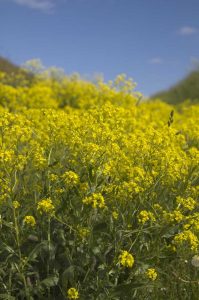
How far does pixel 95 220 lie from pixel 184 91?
905 inches

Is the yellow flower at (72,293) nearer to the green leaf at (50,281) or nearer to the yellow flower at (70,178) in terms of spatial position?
the green leaf at (50,281)

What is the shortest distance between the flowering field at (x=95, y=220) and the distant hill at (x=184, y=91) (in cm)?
2094

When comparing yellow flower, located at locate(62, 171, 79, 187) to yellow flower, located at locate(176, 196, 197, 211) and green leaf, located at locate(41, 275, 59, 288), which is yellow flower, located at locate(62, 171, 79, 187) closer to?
green leaf, located at locate(41, 275, 59, 288)

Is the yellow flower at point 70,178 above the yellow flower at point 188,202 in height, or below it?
above

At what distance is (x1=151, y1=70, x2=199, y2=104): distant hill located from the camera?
82.4 feet

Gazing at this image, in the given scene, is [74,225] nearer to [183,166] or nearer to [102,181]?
[102,181]

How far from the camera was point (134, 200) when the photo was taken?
369 centimetres

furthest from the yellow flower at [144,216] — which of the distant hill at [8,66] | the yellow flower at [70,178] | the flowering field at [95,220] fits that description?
the distant hill at [8,66]

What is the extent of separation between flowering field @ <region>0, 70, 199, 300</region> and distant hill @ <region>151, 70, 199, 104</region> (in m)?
20.9

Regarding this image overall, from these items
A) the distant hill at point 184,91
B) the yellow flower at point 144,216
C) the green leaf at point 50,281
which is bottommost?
the green leaf at point 50,281

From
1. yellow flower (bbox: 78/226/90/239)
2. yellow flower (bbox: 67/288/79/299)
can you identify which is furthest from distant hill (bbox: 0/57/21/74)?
yellow flower (bbox: 67/288/79/299)

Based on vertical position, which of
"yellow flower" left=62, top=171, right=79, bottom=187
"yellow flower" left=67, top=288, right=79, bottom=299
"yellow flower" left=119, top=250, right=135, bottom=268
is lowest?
Result: "yellow flower" left=67, top=288, right=79, bottom=299

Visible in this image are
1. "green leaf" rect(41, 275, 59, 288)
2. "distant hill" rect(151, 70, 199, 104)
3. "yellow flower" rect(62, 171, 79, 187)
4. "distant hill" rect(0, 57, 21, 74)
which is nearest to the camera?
"green leaf" rect(41, 275, 59, 288)

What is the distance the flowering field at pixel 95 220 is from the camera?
3254 mm
